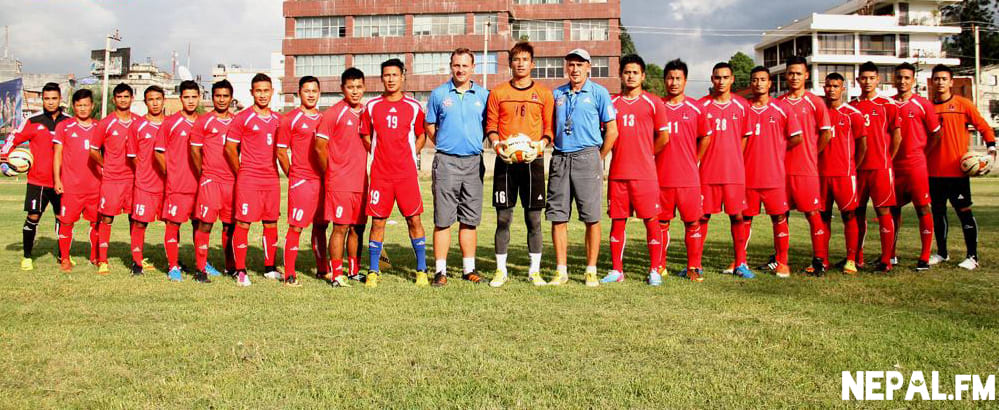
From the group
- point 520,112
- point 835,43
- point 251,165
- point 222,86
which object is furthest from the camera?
point 835,43

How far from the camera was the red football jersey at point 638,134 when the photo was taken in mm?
8117

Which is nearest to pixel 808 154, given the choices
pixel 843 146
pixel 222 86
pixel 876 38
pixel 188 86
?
pixel 843 146

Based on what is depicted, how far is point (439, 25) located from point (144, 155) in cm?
5252

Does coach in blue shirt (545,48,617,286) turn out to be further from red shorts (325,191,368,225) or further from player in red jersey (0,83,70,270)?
player in red jersey (0,83,70,270)

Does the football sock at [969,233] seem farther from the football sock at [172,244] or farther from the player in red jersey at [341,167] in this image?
the football sock at [172,244]

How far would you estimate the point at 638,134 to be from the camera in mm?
8109

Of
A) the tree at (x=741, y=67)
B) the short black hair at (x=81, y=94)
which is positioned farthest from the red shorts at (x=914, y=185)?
the tree at (x=741, y=67)

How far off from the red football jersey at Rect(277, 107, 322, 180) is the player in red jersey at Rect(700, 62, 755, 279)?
4.54m

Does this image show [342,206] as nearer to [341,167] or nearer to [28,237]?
[341,167]

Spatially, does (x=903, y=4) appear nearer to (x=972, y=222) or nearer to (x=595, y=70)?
(x=595, y=70)

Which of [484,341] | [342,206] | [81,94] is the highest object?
[81,94]

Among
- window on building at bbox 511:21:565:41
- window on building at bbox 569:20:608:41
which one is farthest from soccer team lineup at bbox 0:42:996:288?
→ window on building at bbox 511:21:565:41

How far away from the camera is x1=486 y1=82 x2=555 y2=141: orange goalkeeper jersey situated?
25.8ft

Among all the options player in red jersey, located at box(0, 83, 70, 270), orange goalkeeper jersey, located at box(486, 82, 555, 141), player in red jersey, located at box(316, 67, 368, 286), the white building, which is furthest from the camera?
the white building
